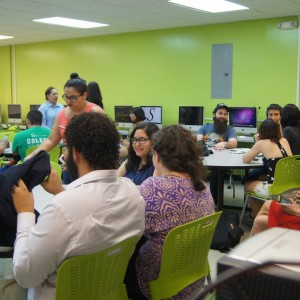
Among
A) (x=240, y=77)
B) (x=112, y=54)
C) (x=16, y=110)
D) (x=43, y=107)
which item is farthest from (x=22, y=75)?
(x=240, y=77)

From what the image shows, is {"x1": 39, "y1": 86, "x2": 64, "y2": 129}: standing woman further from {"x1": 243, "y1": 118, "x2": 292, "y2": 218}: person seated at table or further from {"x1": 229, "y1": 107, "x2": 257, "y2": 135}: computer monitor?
{"x1": 243, "y1": 118, "x2": 292, "y2": 218}: person seated at table

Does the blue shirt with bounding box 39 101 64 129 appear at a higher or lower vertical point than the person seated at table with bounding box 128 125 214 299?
higher

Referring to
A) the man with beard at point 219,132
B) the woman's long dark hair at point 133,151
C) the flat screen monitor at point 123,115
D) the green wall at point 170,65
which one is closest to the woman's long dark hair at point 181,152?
the woman's long dark hair at point 133,151

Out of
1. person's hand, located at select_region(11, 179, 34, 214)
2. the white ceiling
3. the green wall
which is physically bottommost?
person's hand, located at select_region(11, 179, 34, 214)

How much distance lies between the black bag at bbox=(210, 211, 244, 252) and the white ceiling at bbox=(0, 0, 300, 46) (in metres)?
3.17

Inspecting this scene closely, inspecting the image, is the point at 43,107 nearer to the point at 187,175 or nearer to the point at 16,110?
the point at 16,110

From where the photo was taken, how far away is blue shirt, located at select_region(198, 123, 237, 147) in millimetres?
5906

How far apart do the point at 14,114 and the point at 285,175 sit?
7.73 metres

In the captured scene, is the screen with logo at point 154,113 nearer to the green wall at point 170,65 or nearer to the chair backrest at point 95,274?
the green wall at point 170,65

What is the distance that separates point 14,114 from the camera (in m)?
10.3

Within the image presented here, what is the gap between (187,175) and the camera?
2176 mm

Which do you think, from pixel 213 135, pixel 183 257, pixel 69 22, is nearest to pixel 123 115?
pixel 69 22

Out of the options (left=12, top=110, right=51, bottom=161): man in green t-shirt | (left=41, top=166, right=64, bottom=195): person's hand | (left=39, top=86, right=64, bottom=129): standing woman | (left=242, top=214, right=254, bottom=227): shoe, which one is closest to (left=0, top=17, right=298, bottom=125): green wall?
(left=39, top=86, right=64, bottom=129): standing woman

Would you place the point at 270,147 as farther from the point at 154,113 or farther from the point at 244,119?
the point at 154,113
